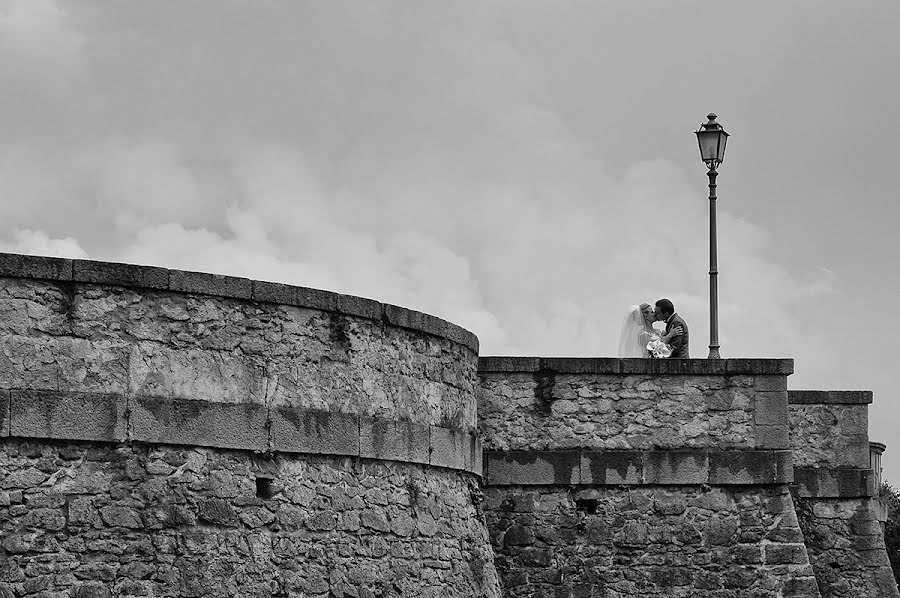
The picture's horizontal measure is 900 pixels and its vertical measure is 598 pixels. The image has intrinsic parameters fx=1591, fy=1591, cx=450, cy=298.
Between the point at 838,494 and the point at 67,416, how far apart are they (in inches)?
435

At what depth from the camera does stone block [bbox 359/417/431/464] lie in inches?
454

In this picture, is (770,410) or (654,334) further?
(654,334)

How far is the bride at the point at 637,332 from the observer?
16.2 meters

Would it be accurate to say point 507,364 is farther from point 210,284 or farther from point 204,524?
point 204,524

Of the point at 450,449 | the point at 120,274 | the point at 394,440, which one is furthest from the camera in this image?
the point at 450,449

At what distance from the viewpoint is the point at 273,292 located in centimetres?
1092

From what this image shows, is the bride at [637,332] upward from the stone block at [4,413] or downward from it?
upward

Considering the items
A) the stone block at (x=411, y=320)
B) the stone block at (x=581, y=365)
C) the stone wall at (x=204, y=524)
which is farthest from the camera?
the stone block at (x=581, y=365)

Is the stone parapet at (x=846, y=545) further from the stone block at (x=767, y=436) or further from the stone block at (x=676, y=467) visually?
the stone block at (x=676, y=467)

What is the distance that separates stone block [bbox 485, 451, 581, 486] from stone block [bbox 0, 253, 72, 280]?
5.58 m

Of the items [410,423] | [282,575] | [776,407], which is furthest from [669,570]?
[282,575]

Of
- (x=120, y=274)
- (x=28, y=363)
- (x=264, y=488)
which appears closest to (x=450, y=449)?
(x=264, y=488)

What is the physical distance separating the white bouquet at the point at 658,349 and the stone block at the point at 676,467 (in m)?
1.33

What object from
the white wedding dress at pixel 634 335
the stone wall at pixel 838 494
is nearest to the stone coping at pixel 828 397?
the stone wall at pixel 838 494
